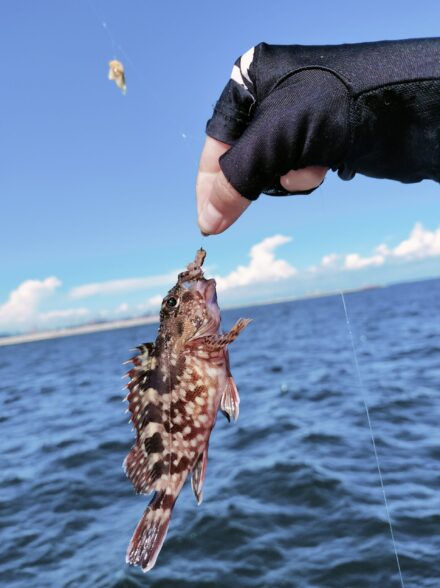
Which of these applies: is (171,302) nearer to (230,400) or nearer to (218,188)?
(230,400)

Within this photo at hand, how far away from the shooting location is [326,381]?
2120cm

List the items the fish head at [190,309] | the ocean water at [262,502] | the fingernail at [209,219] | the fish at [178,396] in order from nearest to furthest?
the fingernail at [209,219], the fish at [178,396], the fish head at [190,309], the ocean water at [262,502]

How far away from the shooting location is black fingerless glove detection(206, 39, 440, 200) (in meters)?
2.35

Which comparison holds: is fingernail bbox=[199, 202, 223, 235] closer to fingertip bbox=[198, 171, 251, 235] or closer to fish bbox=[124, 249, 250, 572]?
fingertip bbox=[198, 171, 251, 235]

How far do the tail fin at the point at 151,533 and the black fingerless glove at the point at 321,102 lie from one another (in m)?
2.02

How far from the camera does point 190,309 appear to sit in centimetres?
396

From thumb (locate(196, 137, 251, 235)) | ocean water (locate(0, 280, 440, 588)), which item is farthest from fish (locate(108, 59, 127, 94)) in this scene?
thumb (locate(196, 137, 251, 235))

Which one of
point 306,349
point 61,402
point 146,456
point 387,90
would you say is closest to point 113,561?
point 146,456

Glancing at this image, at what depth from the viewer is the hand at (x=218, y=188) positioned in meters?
2.59

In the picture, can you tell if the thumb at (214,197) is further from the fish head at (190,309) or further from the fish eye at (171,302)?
the fish eye at (171,302)

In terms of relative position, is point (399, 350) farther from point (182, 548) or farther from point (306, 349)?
point (182, 548)

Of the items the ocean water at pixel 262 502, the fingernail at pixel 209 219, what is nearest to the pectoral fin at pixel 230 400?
the fingernail at pixel 209 219

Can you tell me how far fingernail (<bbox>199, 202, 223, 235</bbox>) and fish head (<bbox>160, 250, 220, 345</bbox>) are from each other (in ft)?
3.55

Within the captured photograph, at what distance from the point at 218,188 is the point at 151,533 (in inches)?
81.5
